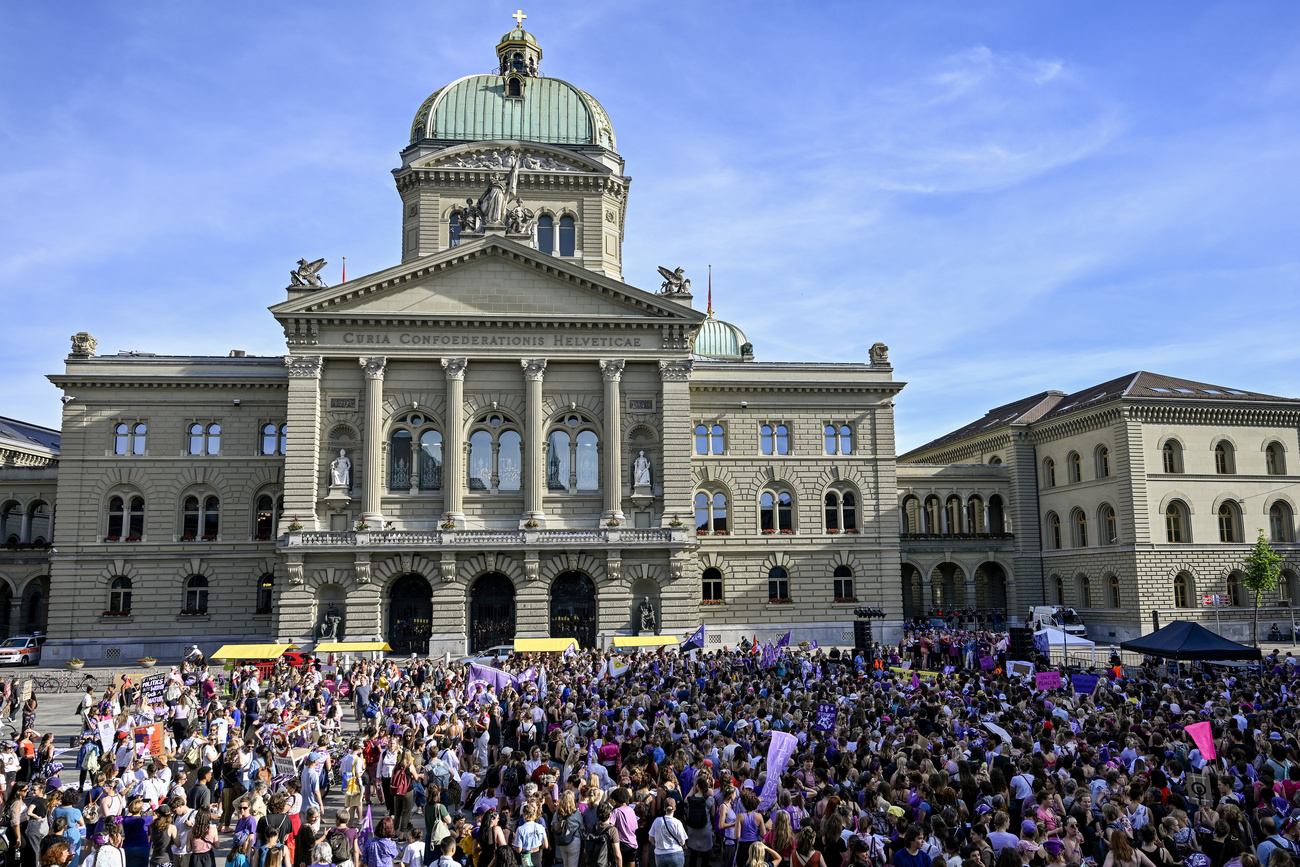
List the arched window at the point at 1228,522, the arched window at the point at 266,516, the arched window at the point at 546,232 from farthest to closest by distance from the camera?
the arched window at the point at 546,232
the arched window at the point at 1228,522
the arched window at the point at 266,516

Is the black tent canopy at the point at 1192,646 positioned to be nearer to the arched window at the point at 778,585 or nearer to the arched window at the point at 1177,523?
the arched window at the point at 778,585

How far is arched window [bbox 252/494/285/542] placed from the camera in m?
52.2

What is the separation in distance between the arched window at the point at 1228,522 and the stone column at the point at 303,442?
159 ft

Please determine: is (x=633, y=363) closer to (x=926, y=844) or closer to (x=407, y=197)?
(x=407, y=197)

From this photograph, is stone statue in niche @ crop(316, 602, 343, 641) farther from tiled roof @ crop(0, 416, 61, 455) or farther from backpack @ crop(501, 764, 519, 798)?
tiled roof @ crop(0, 416, 61, 455)

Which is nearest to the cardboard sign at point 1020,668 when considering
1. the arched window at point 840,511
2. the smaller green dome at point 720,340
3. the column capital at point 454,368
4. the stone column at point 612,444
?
the stone column at point 612,444

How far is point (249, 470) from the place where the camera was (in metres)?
52.3

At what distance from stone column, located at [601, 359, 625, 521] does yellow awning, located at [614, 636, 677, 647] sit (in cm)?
615

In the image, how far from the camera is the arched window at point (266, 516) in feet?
171

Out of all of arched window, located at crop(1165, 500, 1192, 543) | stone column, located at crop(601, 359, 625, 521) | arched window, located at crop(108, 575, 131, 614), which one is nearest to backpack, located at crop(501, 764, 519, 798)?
stone column, located at crop(601, 359, 625, 521)

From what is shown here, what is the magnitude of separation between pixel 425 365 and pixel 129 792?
34.3 m

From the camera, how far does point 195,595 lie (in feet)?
169

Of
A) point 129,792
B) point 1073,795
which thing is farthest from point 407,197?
point 1073,795

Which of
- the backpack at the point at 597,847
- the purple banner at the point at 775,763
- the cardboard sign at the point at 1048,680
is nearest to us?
the backpack at the point at 597,847
